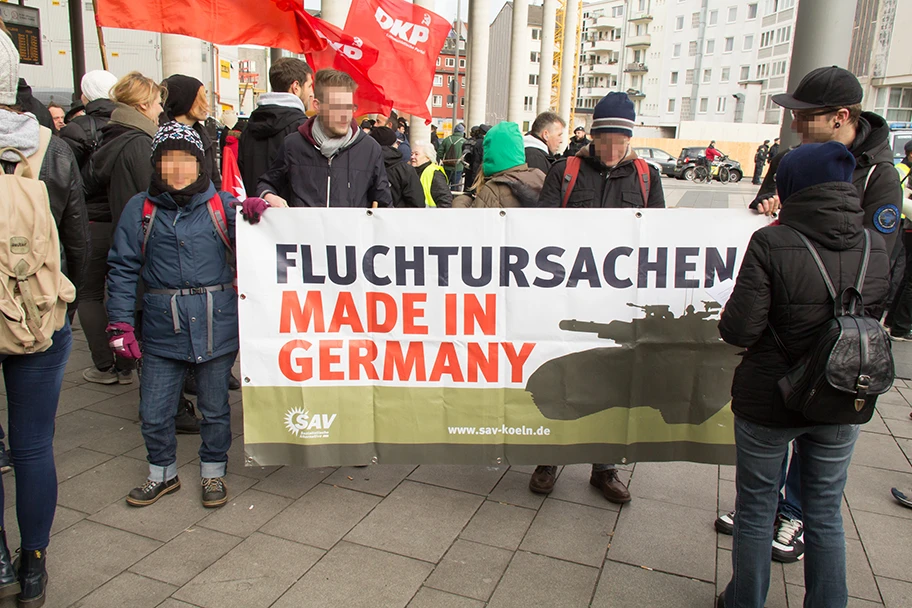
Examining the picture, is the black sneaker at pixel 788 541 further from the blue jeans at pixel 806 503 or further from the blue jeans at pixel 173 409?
the blue jeans at pixel 173 409

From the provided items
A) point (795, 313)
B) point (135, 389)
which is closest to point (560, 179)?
point (795, 313)

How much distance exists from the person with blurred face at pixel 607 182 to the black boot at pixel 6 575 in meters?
2.43

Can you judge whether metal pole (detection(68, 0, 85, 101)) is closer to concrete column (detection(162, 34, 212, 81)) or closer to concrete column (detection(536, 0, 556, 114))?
concrete column (detection(162, 34, 212, 81))

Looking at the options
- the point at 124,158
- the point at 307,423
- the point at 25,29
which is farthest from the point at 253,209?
the point at 25,29

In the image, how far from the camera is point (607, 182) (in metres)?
3.97

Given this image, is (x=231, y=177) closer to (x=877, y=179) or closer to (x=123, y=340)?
(x=123, y=340)

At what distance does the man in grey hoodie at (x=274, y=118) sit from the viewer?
193 inches

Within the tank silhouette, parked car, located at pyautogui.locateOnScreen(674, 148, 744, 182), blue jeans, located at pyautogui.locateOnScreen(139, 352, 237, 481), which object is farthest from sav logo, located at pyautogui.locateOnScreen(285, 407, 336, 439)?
parked car, located at pyautogui.locateOnScreen(674, 148, 744, 182)

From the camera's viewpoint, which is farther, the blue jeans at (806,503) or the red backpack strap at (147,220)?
the red backpack strap at (147,220)

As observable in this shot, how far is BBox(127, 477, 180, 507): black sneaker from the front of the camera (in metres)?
3.71

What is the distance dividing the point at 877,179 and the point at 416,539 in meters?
2.64

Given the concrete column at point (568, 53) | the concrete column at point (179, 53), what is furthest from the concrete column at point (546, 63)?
the concrete column at point (179, 53)

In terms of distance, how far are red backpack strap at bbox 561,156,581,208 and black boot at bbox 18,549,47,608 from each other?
297cm

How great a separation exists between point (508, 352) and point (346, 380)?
825 mm
